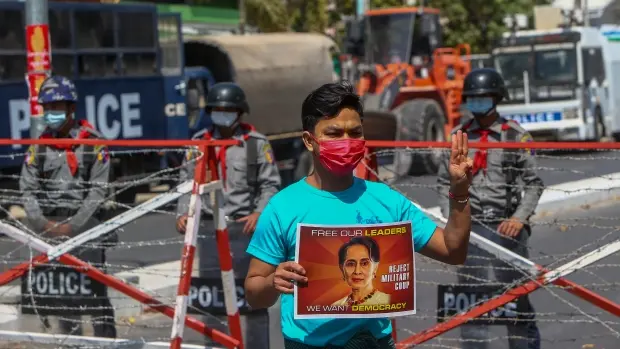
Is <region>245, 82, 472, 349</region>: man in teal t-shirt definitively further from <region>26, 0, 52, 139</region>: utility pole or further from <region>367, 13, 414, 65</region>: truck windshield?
<region>367, 13, 414, 65</region>: truck windshield

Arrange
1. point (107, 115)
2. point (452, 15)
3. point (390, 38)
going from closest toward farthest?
point (107, 115) → point (390, 38) → point (452, 15)

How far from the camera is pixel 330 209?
411 cm

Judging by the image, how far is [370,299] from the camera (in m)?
4.00

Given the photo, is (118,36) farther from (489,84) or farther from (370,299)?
(370,299)

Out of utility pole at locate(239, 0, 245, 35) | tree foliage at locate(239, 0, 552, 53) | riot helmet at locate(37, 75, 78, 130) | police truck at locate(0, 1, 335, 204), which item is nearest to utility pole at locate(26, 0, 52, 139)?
riot helmet at locate(37, 75, 78, 130)

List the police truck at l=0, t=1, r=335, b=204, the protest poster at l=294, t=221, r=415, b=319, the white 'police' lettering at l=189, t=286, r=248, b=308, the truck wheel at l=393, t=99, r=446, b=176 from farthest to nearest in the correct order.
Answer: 1. the truck wheel at l=393, t=99, r=446, b=176
2. the police truck at l=0, t=1, r=335, b=204
3. the white 'police' lettering at l=189, t=286, r=248, b=308
4. the protest poster at l=294, t=221, r=415, b=319

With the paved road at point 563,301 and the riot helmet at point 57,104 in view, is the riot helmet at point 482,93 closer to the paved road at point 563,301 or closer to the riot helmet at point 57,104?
the paved road at point 563,301

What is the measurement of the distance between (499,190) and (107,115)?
33.9 feet

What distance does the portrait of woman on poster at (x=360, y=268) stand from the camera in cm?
396

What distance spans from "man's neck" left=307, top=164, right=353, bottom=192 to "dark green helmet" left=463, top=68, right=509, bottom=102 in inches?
123

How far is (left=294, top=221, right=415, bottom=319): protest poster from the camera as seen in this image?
394 cm

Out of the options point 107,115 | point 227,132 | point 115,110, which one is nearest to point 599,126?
point 115,110

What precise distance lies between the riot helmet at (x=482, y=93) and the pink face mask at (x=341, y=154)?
3210mm

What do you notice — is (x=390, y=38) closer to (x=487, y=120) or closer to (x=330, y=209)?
(x=487, y=120)
